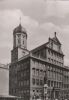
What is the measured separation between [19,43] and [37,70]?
1229 cm

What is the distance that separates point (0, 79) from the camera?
A: 4097cm

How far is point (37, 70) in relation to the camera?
169 ft

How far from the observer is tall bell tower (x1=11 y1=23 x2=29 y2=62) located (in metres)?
59.2

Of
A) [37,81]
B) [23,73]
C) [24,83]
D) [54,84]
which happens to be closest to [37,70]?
[37,81]

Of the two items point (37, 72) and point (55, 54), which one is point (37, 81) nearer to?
point (37, 72)

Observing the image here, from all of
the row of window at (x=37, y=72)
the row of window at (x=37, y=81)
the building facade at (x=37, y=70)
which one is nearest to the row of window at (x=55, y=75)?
the building facade at (x=37, y=70)

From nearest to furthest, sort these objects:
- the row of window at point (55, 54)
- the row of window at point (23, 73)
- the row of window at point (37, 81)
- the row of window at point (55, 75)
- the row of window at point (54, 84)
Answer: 1. the row of window at point (37, 81)
2. the row of window at point (23, 73)
3. the row of window at point (54, 84)
4. the row of window at point (55, 75)
5. the row of window at point (55, 54)

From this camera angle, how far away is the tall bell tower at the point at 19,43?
2330 inches

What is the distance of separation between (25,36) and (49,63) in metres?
11.8

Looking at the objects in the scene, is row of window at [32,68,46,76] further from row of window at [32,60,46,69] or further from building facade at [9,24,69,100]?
row of window at [32,60,46,69]

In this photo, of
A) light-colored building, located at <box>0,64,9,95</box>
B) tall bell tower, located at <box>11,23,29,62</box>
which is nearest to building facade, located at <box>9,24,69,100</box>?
tall bell tower, located at <box>11,23,29,62</box>

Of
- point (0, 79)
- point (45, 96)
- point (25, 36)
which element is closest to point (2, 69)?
point (0, 79)

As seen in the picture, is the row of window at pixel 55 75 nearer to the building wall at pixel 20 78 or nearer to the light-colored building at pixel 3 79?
the building wall at pixel 20 78

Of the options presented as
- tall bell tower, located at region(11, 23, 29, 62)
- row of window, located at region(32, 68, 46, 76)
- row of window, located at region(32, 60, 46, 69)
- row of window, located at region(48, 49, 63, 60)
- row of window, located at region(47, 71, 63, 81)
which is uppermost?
tall bell tower, located at region(11, 23, 29, 62)
